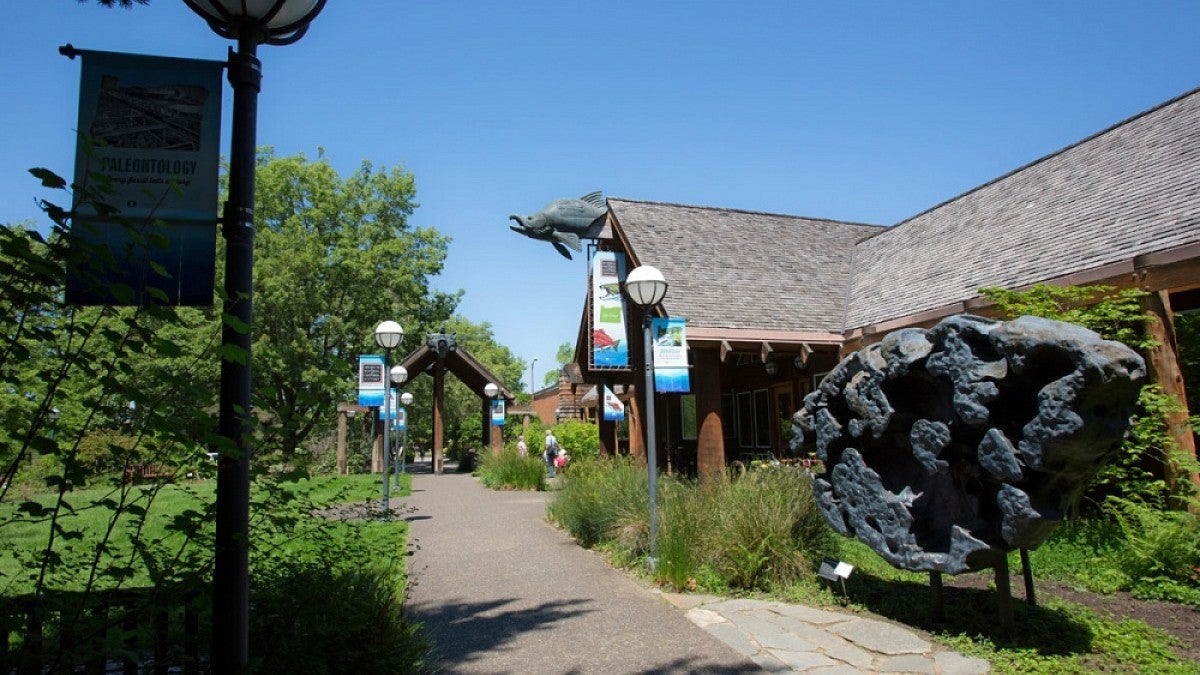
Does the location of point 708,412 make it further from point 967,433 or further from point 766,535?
point 967,433

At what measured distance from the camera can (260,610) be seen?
13.1 feet

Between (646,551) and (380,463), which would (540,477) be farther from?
(380,463)

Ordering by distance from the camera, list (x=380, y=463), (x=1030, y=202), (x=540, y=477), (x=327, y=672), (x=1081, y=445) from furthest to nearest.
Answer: (x=380, y=463)
(x=540, y=477)
(x=1030, y=202)
(x=1081, y=445)
(x=327, y=672)

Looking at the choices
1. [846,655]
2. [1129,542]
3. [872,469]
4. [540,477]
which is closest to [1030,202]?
[1129,542]

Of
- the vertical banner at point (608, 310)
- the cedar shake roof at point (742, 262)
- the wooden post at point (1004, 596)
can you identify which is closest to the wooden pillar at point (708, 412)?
the cedar shake roof at point (742, 262)

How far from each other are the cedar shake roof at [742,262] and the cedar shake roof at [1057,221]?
2.88 feet

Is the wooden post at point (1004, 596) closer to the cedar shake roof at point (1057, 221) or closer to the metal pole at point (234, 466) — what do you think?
the cedar shake roof at point (1057, 221)

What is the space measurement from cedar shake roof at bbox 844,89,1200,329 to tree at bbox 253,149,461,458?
23.4 meters

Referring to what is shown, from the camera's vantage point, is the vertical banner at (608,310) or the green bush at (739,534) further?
the vertical banner at (608,310)

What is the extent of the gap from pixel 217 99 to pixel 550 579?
604 centimetres

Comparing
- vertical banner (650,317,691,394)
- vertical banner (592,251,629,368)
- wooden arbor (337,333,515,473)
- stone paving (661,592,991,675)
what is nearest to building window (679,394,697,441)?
vertical banner (592,251,629,368)

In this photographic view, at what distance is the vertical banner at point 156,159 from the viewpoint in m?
2.83

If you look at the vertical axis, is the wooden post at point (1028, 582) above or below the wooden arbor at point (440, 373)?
below

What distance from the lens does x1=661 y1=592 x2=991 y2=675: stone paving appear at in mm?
4902
